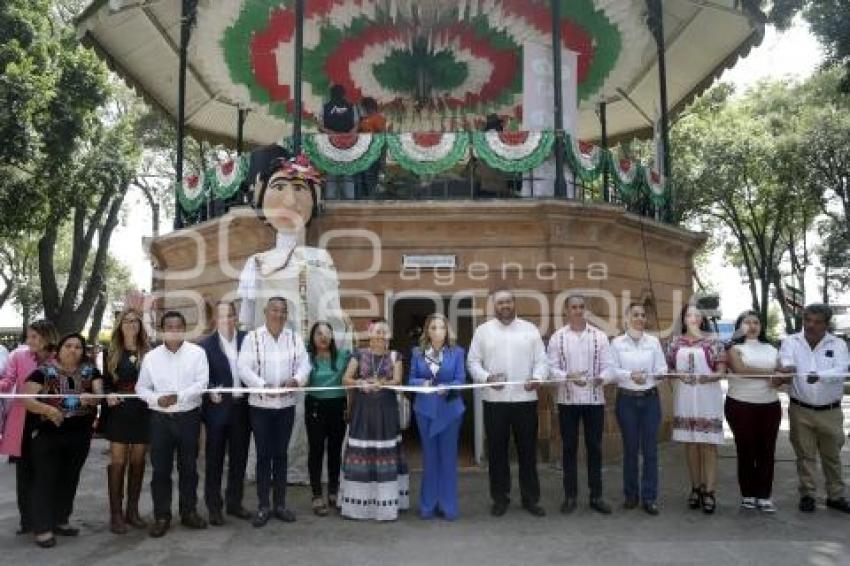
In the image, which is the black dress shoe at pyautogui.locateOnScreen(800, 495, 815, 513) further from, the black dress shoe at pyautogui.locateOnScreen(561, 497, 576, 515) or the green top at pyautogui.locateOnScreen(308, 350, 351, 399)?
the green top at pyautogui.locateOnScreen(308, 350, 351, 399)

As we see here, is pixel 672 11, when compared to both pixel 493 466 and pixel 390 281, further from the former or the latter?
pixel 493 466

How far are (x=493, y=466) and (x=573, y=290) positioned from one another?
351cm

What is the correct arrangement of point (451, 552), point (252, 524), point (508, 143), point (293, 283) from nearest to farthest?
1. point (451, 552)
2. point (252, 524)
3. point (293, 283)
4. point (508, 143)

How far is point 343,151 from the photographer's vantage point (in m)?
10.0

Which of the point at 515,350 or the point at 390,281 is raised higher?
the point at 390,281

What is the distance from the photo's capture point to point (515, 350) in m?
7.40

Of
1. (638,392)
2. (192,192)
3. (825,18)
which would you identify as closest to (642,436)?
(638,392)

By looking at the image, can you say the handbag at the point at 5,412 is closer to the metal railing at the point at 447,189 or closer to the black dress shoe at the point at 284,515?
the black dress shoe at the point at 284,515

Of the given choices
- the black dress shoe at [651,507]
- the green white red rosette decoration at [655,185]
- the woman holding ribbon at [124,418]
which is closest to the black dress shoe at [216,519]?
the woman holding ribbon at [124,418]

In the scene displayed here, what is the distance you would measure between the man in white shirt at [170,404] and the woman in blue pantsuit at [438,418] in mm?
1951

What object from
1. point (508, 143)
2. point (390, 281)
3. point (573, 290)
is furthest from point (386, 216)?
point (573, 290)

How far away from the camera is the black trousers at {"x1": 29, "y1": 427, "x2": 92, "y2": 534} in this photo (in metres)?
6.50

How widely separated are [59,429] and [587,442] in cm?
471

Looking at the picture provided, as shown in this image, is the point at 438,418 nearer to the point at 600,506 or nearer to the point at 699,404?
the point at 600,506
